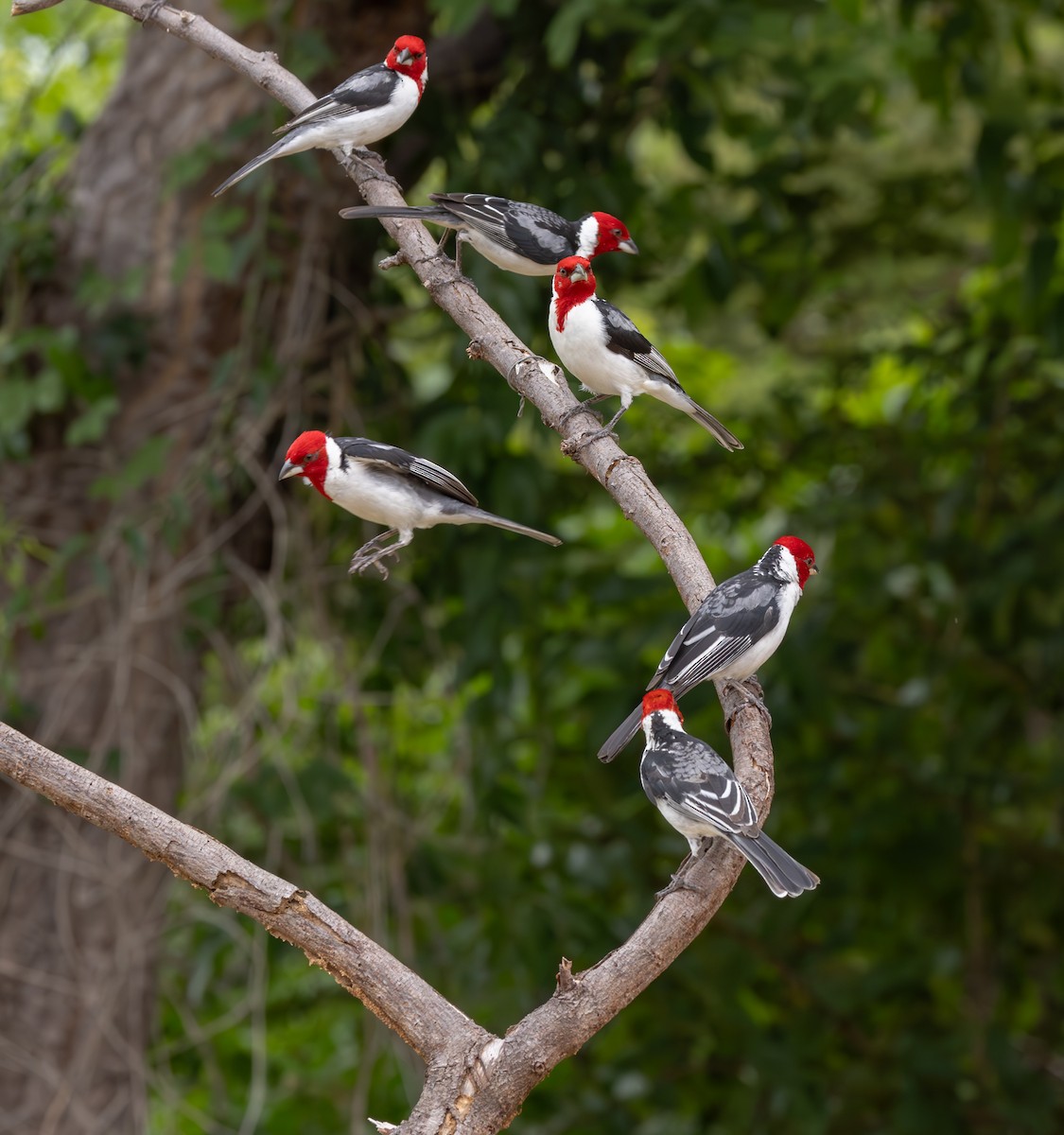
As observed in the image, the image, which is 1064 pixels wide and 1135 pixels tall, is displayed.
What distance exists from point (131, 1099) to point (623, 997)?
3266mm

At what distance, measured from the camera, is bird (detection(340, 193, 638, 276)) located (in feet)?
8.63

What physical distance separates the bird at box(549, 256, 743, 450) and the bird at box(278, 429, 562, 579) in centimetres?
43

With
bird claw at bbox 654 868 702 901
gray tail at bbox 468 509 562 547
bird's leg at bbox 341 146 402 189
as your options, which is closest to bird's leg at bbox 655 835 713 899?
bird claw at bbox 654 868 702 901

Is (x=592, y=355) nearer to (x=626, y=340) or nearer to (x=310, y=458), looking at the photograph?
(x=626, y=340)

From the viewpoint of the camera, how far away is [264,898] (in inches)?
71.8

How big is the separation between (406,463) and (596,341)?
0.53 metres

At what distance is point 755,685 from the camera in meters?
2.47

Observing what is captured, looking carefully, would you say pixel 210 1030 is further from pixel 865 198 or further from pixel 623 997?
pixel 865 198

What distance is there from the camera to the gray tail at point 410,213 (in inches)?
94.8

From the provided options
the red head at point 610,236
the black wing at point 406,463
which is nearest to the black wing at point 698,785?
the black wing at point 406,463

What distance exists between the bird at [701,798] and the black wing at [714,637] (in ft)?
0.35

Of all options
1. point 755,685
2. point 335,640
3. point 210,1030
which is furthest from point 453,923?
point 755,685

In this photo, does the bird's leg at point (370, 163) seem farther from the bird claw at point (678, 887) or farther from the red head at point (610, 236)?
the bird claw at point (678, 887)

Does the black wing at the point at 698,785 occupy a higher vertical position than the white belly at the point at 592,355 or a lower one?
lower
